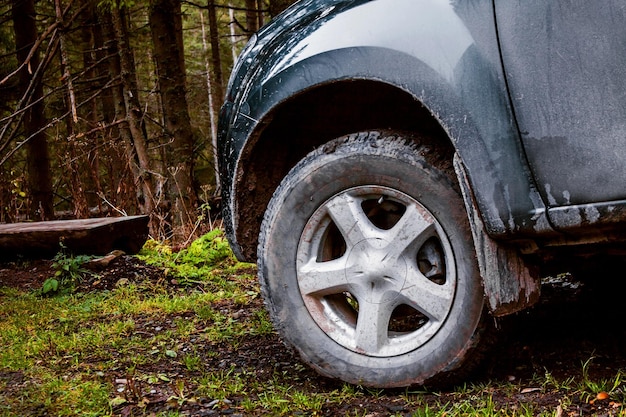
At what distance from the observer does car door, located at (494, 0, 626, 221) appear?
201 cm

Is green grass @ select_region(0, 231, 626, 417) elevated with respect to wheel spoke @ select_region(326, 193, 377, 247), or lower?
lower

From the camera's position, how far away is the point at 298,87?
2578 millimetres

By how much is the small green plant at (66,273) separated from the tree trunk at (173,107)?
376cm

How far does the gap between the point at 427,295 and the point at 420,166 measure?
470mm

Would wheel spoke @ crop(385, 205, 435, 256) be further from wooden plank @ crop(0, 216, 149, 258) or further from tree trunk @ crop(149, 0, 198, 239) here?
tree trunk @ crop(149, 0, 198, 239)

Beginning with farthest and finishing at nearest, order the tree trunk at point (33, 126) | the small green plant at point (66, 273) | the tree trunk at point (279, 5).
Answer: the tree trunk at point (33, 126), the tree trunk at point (279, 5), the small green plant at point (66, 273)

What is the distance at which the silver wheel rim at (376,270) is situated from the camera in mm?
2453

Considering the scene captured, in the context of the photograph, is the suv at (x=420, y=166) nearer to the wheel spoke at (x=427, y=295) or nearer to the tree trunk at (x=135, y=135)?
the wheel spoke at (x=427, y=295)

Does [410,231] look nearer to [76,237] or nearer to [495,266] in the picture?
[495,266]

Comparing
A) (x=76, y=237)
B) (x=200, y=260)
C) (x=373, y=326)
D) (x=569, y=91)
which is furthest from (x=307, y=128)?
(x=76, y=237)

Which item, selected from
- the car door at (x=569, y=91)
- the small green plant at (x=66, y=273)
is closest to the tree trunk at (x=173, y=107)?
the small green plant at (x=66, y=273)

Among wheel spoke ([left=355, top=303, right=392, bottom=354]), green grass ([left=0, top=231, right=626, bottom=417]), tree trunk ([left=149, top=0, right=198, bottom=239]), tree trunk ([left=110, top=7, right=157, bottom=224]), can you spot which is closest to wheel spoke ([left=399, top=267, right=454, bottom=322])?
wheel spoke ([left=355, top=303, right=392, bottom=354])

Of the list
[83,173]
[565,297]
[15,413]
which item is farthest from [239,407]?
[83,173]

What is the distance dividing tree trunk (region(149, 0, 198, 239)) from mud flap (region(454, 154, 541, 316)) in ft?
24.1
